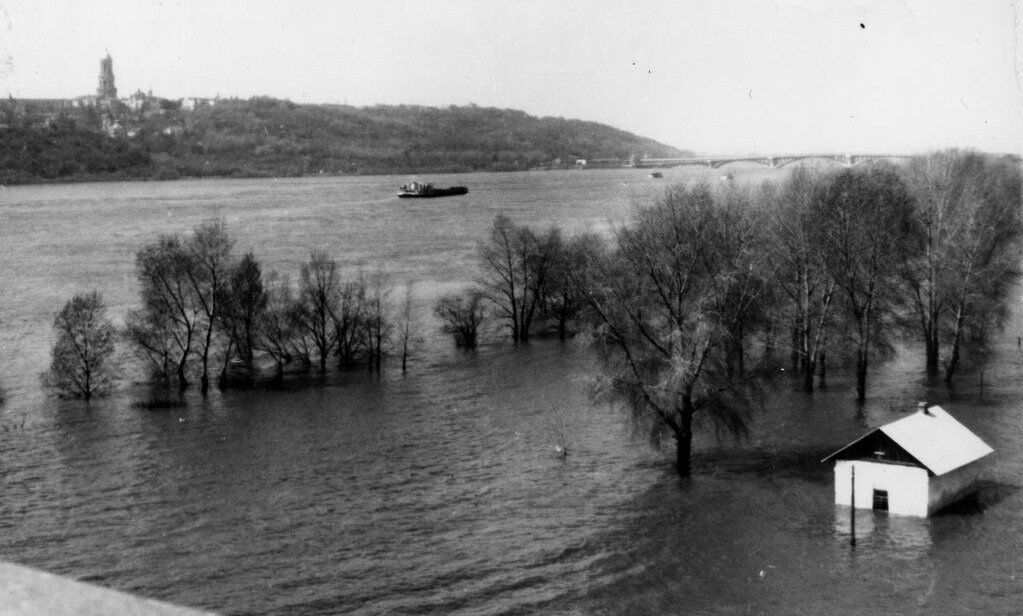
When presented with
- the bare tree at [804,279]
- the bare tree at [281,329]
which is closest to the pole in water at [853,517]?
the bare tree at [804,279]

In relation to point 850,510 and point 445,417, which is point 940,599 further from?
point 445,417

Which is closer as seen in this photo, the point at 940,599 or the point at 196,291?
the point at 940,599

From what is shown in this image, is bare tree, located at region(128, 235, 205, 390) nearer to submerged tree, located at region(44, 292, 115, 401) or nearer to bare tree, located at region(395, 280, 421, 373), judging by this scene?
submerged tree, located at region(44, 292, 115, 401)

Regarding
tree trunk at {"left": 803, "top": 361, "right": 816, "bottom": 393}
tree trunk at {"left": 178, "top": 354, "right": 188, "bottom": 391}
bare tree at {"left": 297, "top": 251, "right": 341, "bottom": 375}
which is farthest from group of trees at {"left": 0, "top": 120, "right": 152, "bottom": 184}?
tree trunk at {"left": 803, "top": 361, "right": 816, "bottom": 393}

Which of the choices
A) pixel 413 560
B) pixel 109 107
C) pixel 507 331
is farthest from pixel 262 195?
pixel 413 560

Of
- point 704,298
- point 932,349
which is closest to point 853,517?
point 704,298

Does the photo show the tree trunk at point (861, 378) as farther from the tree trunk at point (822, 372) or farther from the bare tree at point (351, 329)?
the bare tree at point (351, 329)
